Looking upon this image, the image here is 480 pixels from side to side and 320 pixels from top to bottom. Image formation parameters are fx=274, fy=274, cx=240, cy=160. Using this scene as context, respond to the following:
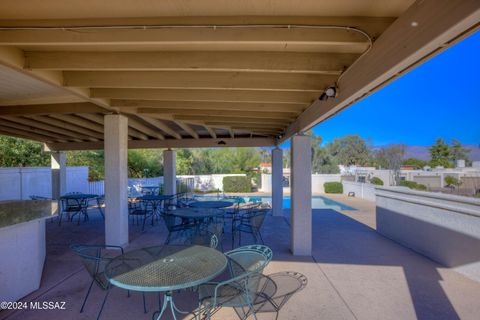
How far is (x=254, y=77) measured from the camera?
127 inches

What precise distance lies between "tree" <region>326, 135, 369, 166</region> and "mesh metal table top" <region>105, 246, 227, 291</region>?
38.7 metres

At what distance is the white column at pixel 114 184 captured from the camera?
506 cm

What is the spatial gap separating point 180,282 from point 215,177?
16.0 metres

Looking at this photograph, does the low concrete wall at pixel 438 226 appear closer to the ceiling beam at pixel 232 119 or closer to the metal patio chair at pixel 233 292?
the ceiling beam at pixel 232 119

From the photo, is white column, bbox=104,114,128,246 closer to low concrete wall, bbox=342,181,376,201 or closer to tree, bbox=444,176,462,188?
low concrete wall, bbox=342,181,376,201

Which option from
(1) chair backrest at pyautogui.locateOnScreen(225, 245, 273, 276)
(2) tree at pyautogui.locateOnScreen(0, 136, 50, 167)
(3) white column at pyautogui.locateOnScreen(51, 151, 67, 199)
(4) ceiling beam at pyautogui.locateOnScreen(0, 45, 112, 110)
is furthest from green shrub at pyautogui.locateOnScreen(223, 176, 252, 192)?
(1) chair backrest at pyautogui.locateOnScreen(225, 245, 273, 276)

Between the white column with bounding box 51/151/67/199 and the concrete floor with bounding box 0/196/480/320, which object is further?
the white column with bounding box 51/151/67/199

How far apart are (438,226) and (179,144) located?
7374mm

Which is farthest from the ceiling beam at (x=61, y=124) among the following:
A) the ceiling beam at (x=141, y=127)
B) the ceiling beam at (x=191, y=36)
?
the ceiling beam at (x=191, y=36)

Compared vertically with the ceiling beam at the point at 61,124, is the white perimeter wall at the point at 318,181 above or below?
below

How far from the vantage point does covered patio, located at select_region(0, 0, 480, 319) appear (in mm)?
1906

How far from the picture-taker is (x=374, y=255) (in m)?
4.84

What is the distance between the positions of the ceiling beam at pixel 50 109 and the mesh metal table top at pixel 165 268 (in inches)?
131

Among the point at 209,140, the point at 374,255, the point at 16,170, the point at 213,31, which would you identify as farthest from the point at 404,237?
the point at 16,170
